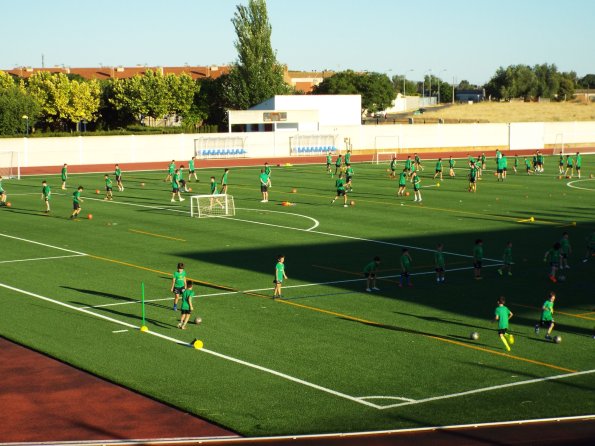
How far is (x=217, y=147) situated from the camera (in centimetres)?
9462

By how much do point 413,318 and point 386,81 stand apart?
5584 inches

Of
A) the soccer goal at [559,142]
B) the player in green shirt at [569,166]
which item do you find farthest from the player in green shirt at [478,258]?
the soccer goal at [559,142]

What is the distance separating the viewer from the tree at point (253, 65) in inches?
5153

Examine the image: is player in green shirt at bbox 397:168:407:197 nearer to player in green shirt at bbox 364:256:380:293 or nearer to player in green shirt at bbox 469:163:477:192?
player in green shirt at bbox 469:163:477:192

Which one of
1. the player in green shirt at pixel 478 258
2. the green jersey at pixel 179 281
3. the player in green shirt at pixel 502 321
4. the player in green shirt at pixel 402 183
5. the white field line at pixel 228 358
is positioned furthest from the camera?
the player in green shirt at pixel 402 183

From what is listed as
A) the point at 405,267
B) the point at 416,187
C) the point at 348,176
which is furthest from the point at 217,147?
the point at 405,267

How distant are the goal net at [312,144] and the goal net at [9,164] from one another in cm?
2925

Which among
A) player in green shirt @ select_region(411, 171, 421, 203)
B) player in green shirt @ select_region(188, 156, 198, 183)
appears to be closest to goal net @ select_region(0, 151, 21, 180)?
player in green shirt @ select_region(188, 156, 198, 183)

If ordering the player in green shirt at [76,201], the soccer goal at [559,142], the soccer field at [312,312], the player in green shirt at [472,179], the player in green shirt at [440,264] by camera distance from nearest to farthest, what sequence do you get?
1. the soccer field at [312,312]
2. the player in green shirt at [440,264]
3. the player in green shirt at [76,201]
4. the player in green shirt at [472,179]
5. the soccer goal at [559,142]

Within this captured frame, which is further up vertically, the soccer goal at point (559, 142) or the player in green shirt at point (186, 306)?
the soccer goal at point (559, 142)

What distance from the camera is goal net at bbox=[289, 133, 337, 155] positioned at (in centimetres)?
9919

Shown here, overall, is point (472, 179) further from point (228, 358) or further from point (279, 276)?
point (228, 358)

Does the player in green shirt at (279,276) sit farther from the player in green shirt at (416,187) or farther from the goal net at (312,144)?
the goal net at (312,144)

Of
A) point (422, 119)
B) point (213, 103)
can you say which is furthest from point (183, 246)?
point (422, 119)
